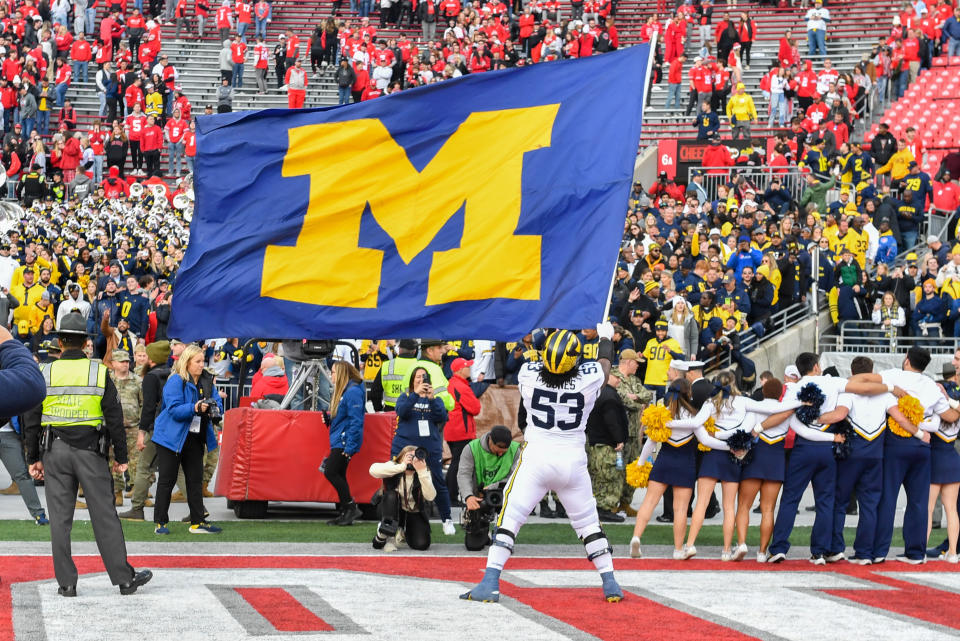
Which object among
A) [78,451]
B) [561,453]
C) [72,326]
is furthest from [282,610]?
[72,326]

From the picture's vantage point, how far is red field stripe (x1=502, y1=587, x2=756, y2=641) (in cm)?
805

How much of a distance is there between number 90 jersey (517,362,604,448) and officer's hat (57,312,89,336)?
297 cm

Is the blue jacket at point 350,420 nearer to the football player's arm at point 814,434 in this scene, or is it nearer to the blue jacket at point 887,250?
the football player's arm at point 814,434

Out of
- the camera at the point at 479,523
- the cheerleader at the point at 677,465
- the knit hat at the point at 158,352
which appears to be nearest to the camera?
the cheerleader at the point at 677,465

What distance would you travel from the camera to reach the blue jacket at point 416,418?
41.2 ft

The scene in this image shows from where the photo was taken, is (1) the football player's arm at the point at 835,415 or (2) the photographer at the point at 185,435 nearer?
(1) the football player's arm at the point at 835,415

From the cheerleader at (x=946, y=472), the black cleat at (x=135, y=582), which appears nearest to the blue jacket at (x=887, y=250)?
the cheerleader at (x=946, y=472)

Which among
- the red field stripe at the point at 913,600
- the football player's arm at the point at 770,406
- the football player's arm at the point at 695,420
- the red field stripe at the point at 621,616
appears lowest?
the red field stripe at the point at 621,616

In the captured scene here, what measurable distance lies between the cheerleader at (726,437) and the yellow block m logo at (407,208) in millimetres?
1790

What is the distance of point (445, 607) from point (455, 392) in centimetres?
581

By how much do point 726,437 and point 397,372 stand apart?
160 inches

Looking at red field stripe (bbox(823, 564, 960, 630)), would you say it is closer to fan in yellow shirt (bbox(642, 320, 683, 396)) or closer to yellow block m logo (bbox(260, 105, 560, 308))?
yellow block m logo (bbox(260, 105, 560, 308))

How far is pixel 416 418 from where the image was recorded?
12.6m

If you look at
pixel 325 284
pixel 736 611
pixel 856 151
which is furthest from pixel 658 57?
pixel 736 611
